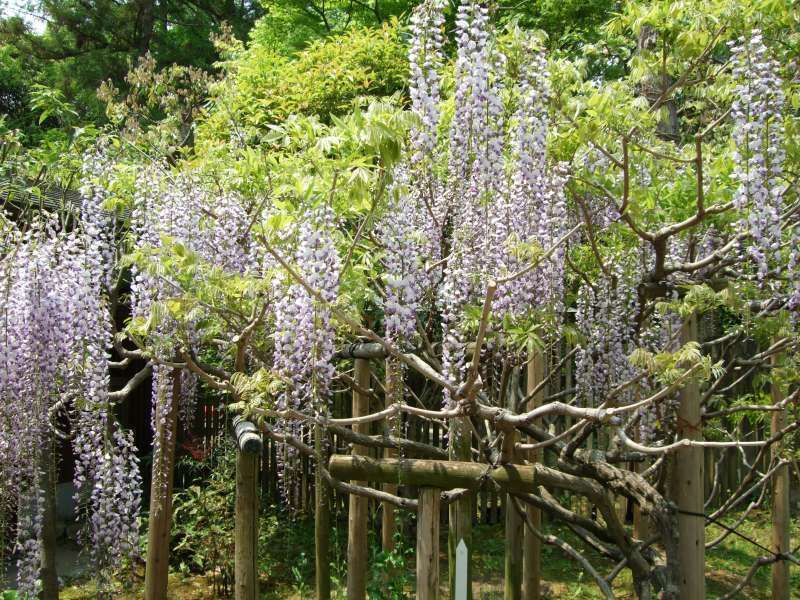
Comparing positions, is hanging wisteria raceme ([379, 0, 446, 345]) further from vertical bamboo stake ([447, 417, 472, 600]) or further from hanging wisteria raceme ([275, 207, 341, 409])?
vertical bamboo stake ([447, 417, 472, 600])

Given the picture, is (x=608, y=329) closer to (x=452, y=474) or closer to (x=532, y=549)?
(x=532, y=549)

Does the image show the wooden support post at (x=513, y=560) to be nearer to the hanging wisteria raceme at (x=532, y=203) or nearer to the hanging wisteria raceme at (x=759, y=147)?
the hanging wisteria raceme at (x=532, y=203)

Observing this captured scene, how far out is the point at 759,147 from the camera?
303cm

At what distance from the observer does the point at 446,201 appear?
3.91 meters

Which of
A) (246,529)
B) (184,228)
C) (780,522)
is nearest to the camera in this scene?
(246,529)

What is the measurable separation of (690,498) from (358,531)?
64.6 inches

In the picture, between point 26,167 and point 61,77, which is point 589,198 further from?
point 61,77

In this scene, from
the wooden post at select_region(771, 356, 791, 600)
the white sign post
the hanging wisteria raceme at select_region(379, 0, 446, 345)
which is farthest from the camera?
the wooden post at select_region(771, 356, 791, 600)

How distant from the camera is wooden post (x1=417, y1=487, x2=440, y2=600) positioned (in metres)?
2.87

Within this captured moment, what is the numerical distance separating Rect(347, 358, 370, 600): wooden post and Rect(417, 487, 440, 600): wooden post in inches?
39.3

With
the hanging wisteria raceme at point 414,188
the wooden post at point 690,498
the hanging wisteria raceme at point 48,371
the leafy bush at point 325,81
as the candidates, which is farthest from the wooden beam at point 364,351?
the leafy bush at point 325,81

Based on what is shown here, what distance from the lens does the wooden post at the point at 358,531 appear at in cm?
389

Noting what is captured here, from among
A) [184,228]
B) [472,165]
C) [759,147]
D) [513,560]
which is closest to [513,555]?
[513,560]

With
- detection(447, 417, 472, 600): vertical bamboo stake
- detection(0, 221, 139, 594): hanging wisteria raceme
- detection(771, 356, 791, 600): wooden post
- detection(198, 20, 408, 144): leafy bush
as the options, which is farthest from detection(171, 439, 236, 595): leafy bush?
detection(771, 356, 791, 600): wooden post
